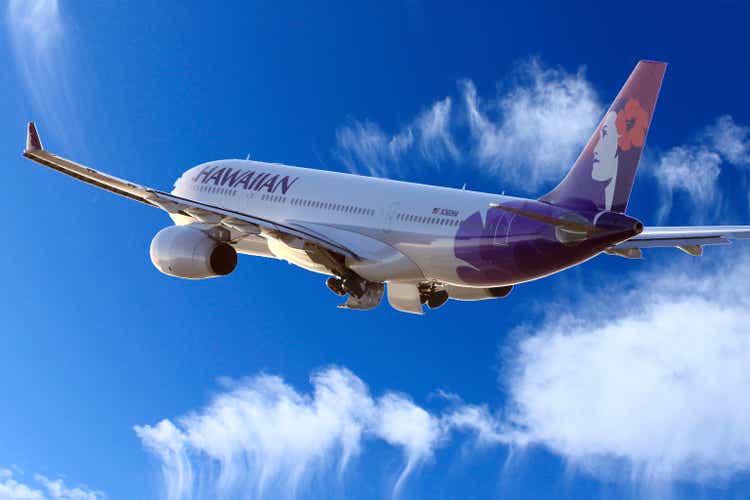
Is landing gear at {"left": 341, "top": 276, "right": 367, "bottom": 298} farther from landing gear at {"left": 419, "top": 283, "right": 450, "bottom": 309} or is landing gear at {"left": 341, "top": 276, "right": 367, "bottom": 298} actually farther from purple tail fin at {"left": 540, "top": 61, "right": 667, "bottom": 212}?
purple tail fin at {"left": 540, "top": 61, "right": 667, "bottom": 212}

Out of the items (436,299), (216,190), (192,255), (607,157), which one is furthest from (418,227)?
(216,190)

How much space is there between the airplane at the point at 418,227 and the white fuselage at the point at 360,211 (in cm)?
4

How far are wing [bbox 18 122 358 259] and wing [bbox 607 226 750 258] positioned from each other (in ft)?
26.4

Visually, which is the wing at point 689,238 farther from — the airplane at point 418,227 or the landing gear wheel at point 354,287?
the landing gear wheel at point 354,287

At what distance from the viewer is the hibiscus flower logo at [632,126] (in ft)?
88.7

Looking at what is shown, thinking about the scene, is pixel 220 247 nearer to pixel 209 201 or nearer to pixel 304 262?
pixel 304 262

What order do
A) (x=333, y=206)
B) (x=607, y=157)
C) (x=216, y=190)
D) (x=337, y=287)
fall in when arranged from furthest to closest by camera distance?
1. (x=216, y=190)
2. (x=333, y=206)
3. (x=337, y=287)
4. (x=607, y=157)

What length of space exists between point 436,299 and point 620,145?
7.85 meters

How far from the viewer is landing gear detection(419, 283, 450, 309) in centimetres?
3225

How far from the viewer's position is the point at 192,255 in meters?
31.9

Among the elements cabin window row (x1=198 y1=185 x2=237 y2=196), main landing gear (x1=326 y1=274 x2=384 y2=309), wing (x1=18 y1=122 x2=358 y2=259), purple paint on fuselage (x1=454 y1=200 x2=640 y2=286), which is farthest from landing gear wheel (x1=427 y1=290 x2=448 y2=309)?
cabin window row (x1=198 y1=185 x2=237 y2=196)

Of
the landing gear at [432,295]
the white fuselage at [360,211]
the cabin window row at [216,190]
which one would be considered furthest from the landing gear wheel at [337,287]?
the cabin window row at [216,190]

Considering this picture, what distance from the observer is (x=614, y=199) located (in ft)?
89.0

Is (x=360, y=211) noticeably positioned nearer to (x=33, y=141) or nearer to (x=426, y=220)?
(x=426, y=220)
